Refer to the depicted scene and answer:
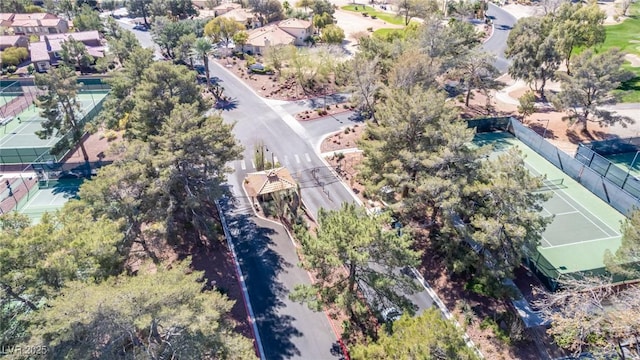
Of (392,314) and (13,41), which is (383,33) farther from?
(13,41)

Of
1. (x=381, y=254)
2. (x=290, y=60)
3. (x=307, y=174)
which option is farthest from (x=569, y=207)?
(x=290, y=60)

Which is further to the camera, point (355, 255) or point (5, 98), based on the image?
point (5, 98)

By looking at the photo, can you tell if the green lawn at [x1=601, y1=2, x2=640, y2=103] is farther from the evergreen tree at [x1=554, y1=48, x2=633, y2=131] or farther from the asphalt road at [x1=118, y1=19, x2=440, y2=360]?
the asphalt road at [x1=118, y1=19, x2=440, y2=360]

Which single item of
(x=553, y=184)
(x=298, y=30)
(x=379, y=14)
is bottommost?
(x=553, y=184)

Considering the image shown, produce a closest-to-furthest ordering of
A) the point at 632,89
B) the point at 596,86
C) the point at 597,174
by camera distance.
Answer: the point at 597,174
the point at 596,86
the point at 632,89

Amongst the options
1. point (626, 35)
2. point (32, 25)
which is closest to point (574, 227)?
point (626, 35)

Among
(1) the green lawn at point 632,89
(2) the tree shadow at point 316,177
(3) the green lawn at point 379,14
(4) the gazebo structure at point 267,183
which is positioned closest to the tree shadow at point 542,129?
(1) the green lawn at point 632,89

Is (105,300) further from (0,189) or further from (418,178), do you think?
(0,189)

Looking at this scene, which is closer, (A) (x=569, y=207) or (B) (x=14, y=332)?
(B) (x=14, y=332)
